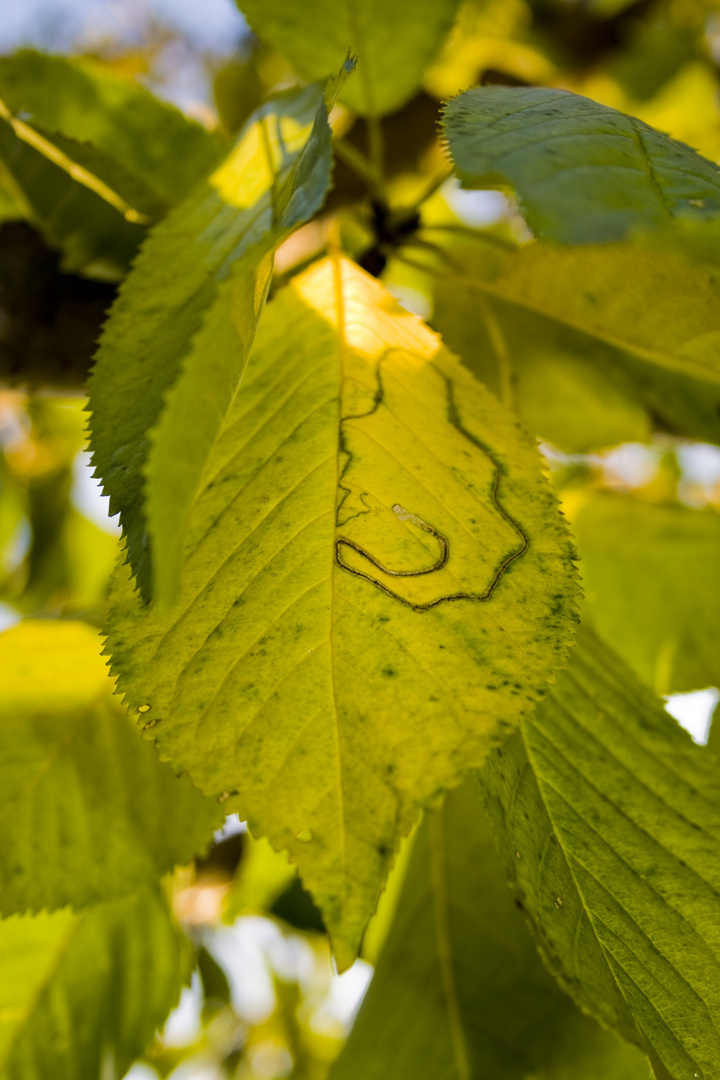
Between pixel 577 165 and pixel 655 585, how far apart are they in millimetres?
638

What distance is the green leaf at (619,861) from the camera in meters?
0.39

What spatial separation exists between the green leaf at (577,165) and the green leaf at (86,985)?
68 centimetres

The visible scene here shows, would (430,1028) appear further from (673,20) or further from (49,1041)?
(673,20)

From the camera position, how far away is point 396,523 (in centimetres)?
37

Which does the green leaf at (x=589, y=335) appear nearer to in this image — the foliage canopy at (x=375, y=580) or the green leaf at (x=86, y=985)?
the foliage canopy at (x=375, y=580)

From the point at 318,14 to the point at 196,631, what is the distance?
1.84 feet

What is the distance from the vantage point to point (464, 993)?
2.26 ft

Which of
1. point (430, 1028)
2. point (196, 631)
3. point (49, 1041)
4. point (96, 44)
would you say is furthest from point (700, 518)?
point (96, 44)

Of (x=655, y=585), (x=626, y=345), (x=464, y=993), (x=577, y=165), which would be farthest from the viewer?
(x=655, y=585)

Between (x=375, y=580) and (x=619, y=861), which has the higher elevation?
(x=375, y=580)

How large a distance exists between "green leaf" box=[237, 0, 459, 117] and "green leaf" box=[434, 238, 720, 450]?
6.6 inches

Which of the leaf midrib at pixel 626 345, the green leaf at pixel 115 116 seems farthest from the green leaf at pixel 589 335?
the green leaf at pixel 115 116

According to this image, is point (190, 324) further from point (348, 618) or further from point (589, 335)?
point (589, 335)

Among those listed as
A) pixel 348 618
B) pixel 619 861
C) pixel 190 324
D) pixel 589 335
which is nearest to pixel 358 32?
pixel 589 335
